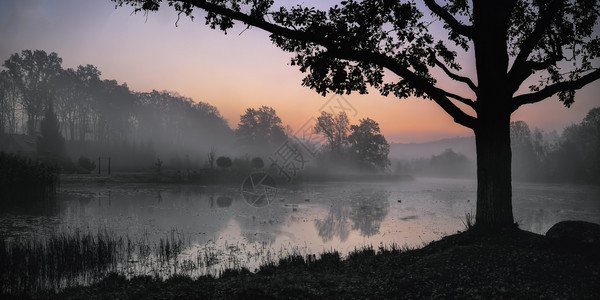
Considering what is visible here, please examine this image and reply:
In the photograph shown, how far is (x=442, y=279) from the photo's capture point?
7.24 meters

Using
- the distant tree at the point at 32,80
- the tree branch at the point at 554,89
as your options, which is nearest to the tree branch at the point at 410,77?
the tree branch at the point at 554,89

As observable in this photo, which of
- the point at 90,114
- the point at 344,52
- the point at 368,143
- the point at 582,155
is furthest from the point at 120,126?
the point at 582,155

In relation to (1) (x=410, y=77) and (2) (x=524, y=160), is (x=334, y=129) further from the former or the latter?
(1) (x=410, y=77)

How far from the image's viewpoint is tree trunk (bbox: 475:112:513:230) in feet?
30.7

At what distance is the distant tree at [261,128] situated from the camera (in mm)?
80000

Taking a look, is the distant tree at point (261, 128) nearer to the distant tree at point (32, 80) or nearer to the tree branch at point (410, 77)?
the distant tree at point (32, 80)

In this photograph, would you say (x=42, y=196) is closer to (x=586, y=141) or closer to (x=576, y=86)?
(x=576, y=86)

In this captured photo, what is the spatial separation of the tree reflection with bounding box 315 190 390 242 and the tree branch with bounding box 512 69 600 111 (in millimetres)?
8984

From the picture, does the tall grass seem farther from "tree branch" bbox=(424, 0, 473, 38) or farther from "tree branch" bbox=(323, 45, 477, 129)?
"tree branch" bbox=(424, 0, 473, 38)

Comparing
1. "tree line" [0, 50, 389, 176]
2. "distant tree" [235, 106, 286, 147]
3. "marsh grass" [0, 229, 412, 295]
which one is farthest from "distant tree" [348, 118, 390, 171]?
"marsh grass" [0, 229, 412, 295]

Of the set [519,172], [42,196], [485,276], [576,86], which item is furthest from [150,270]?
[519,172]

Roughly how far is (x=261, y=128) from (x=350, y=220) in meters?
61.6

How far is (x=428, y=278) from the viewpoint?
735cm

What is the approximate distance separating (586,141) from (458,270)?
66497mm
